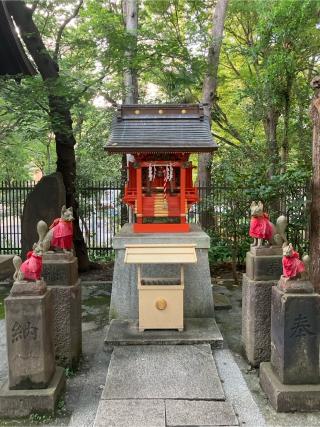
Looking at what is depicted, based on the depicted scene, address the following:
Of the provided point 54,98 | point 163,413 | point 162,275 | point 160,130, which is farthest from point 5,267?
point 163,413

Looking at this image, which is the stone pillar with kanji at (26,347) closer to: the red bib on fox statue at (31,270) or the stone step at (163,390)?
the red bib on fox statue at (31,270)

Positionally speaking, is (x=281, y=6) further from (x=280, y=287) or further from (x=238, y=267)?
(x=280, y=287)

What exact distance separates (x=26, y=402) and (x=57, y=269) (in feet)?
5.34

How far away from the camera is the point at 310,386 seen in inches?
154

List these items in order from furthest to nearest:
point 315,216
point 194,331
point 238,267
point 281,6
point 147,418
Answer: point 238,267
point 281,6
point 315,216
point 194,331
point 147,418

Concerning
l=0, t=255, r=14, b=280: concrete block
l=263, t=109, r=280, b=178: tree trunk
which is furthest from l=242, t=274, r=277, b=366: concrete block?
l=263, t=109, r=280, b=178: tree trunk

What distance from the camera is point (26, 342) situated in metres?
3.86

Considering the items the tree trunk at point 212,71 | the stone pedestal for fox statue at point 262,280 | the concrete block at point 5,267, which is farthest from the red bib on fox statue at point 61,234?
the tree trunk at point 212,71

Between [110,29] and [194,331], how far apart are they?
7.45 meters

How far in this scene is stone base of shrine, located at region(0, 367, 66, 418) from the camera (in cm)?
376

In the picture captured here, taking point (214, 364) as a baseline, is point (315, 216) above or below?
above

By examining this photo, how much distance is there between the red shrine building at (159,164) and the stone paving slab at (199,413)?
3514 mm

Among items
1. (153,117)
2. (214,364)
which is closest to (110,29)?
(153,117)

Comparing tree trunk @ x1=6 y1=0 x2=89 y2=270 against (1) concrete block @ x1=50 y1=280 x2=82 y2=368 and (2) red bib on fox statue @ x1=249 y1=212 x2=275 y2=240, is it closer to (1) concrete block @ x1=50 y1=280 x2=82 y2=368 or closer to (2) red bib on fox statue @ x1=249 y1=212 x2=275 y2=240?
(1) concrete block @ x1=50 y1=280 x2=82 y2=368
